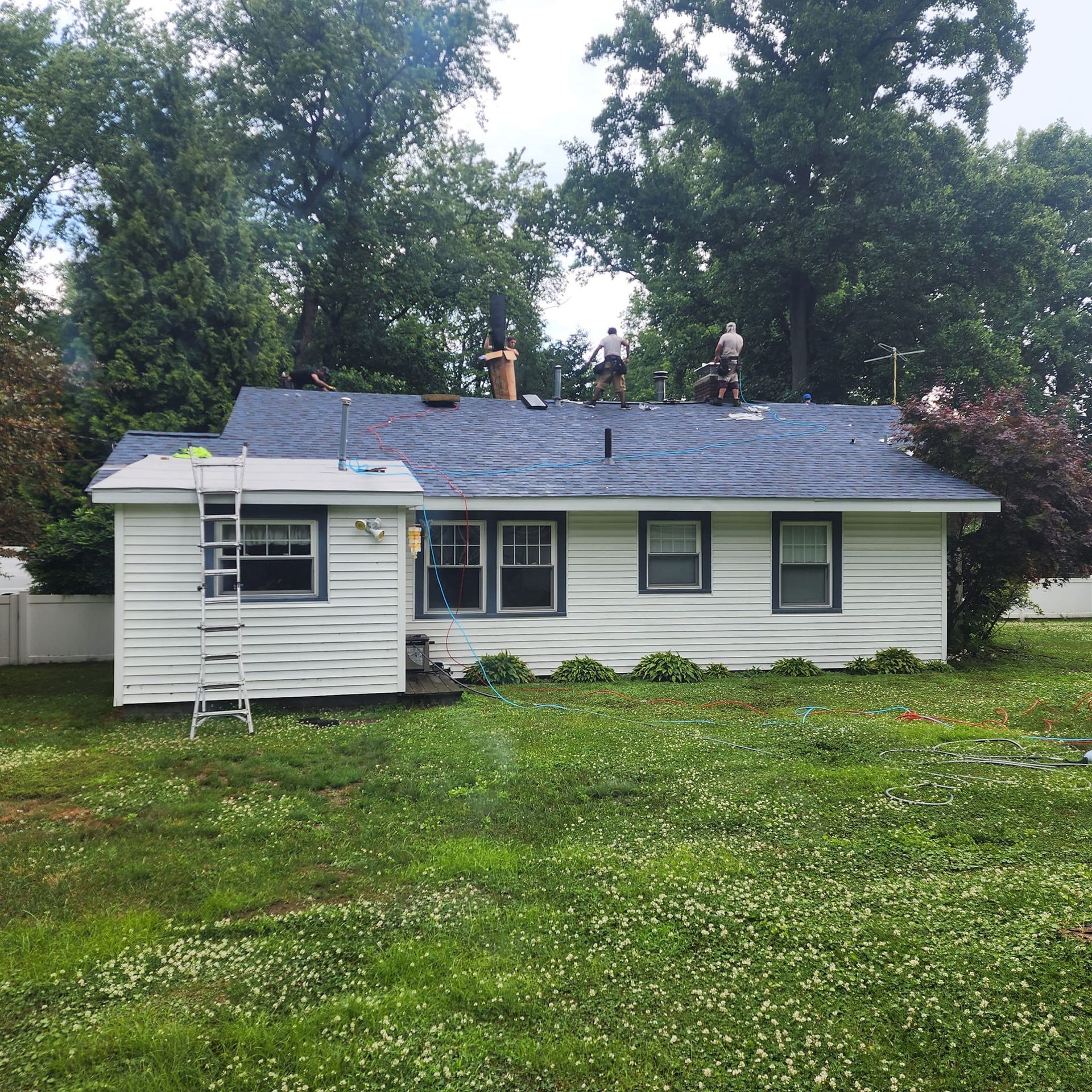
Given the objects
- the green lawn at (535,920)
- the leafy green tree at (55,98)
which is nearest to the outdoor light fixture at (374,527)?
the green lawn at (535,920)

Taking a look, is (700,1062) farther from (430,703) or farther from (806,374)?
(806,374)

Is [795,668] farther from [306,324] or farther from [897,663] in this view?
[306,324]

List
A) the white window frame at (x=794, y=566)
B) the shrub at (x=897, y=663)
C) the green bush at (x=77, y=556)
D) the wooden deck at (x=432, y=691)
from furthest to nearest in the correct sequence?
the green bush at (x=77, y=556) < the white window frame at (x=794, y=566) < the shrub at (x=897, y=663) < the wooden deck at (x=432, y=691)

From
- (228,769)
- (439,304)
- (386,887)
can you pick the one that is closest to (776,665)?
(228,769)

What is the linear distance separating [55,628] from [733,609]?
11.0m

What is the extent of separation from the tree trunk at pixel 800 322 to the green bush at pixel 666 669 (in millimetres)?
17129

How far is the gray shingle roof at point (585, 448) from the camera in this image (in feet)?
37.9

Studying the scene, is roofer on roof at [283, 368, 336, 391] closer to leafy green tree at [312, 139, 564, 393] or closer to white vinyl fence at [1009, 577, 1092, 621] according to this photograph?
leafy green tree at [312, 139, 564, 393]

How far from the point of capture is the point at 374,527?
9062mm

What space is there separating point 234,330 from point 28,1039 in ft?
59.8

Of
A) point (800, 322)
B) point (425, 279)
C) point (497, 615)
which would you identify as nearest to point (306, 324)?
point (425, 279)

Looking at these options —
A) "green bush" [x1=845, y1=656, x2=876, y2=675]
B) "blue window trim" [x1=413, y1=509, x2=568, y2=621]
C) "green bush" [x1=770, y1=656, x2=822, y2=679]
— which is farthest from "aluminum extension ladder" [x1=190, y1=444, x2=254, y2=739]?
"green bush" [x1=845, y1=656, x2=876, y2=675]

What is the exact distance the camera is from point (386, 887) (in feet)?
13.9

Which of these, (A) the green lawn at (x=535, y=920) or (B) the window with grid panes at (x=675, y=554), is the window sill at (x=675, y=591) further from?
(A) the green lawn at (x=535, y=920)
